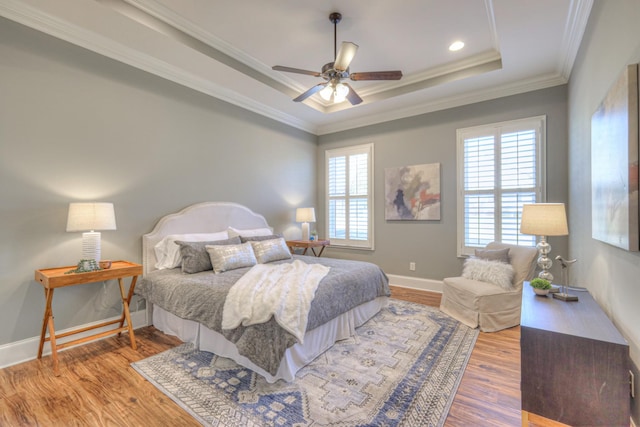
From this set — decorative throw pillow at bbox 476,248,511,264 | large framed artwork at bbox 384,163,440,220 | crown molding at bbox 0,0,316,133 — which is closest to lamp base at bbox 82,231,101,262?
crown molding at bbox 0,0,316,133

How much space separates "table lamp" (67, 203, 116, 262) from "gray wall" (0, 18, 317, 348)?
0.28 metres

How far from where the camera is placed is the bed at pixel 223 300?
6.56 ft

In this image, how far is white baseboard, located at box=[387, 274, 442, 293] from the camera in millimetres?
4345

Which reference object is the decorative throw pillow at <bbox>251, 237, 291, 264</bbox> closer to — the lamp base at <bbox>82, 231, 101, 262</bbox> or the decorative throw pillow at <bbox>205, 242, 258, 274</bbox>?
the decorative throw pillow at <bbox>205, 242, 258, 274</bbox>

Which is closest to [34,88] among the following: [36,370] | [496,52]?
[36,370]

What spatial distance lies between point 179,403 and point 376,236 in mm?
3763

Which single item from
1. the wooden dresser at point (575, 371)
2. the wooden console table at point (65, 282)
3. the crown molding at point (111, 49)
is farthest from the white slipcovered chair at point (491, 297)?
the crown molding at point (111, 49)

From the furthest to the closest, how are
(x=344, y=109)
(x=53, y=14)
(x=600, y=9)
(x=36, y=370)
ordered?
1. (x=344, y=109)
2. (x=53, y=14)
3. (x=36, y=370)
4. (x=600, y=9)

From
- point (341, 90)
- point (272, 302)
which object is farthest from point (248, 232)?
point (341, 90)

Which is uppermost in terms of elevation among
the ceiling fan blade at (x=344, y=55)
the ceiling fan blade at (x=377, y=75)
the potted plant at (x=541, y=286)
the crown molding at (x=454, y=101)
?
the crown molding at (x=454, y=101)

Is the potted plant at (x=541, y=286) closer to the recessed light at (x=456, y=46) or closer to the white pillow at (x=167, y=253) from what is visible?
the recessed light at (x=456, y=46)

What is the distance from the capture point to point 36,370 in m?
2.26

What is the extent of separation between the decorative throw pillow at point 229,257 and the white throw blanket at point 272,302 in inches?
20.8

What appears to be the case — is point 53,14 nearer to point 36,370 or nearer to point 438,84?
point 36,370
